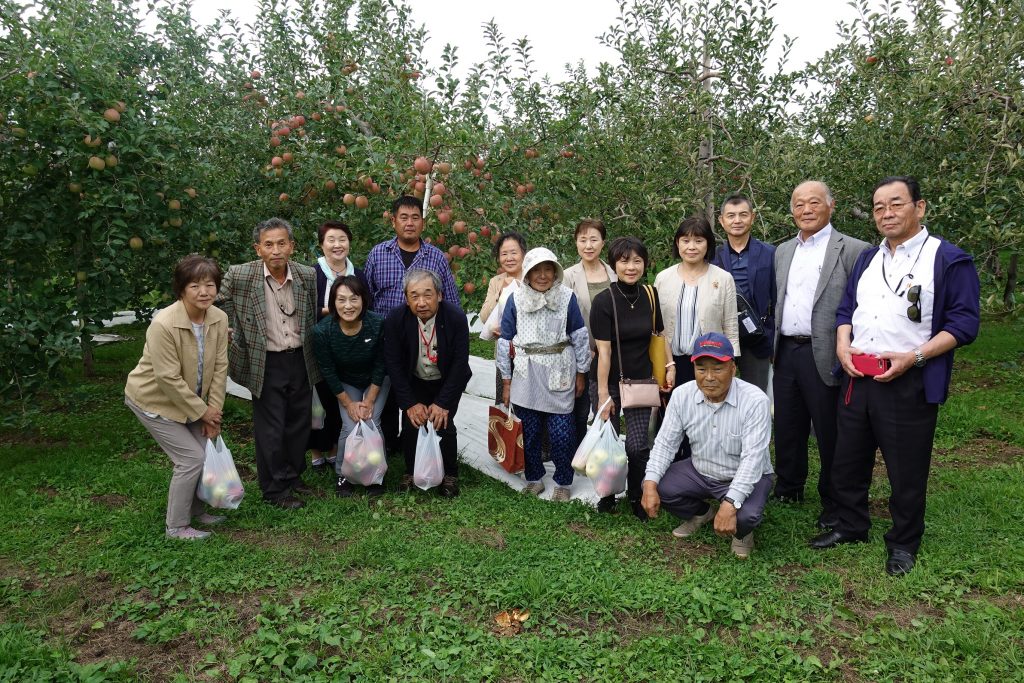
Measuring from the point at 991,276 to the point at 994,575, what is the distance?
286 centimetres

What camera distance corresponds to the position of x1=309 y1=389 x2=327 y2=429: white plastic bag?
483cm

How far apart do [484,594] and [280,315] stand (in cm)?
214

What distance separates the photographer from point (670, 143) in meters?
5.64

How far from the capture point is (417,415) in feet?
14.9

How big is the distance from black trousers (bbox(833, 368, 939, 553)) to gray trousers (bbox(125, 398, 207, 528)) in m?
3.45

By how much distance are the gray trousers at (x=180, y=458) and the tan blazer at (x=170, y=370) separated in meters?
0.06

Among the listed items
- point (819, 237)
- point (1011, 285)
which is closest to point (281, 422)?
point (819, 237)

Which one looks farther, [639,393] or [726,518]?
[639,393]

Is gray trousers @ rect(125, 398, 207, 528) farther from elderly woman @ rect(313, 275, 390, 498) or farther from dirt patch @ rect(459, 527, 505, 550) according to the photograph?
dirt patch @ rect(459, 527, 505, 550)

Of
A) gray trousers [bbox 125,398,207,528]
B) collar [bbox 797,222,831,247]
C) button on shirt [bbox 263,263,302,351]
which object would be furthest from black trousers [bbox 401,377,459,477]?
collar [bbox 797,222,831,247]

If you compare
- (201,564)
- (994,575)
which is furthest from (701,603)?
(201,564)

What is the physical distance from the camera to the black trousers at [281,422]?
446cm

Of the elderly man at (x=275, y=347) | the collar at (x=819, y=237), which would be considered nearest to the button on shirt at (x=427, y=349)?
the elderly man at (x=275, y=347)

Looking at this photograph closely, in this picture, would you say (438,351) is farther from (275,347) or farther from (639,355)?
(639,355)
